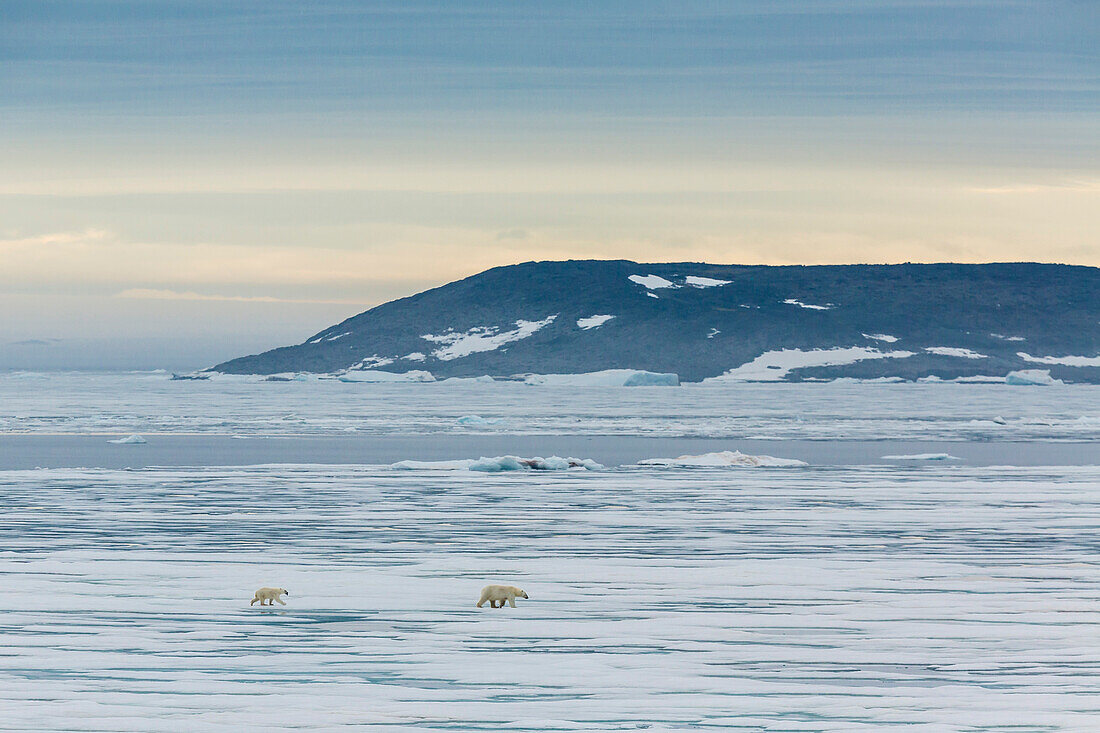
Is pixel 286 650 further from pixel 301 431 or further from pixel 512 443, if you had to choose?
pixel 301 431

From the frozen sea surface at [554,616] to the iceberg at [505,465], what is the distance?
5829 millimetres

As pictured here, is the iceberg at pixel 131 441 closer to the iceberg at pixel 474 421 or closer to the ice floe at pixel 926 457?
the iceberg at pixel 474 421

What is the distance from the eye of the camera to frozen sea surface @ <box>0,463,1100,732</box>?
7090 mm

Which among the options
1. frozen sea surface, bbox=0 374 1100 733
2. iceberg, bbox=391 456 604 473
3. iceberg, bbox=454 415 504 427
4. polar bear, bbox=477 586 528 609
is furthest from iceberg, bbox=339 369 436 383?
polar bear, bbox=477 586 528 609

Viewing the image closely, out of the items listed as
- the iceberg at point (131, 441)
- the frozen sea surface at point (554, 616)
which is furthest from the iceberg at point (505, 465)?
the iceberg at point (131, 441)

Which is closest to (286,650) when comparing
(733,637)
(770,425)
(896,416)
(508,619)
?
(508,619)

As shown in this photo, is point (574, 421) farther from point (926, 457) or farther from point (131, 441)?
point (926, 457)

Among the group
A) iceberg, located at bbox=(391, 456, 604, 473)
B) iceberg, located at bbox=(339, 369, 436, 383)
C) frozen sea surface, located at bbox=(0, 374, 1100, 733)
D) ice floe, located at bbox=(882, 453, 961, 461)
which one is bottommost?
frozen sea surface, located at bbox=(0, 374, 1100, 733)

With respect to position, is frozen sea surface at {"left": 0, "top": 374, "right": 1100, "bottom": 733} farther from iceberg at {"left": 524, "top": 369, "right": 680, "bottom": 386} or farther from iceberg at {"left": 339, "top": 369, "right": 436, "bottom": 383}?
iceberg at {"left": 339, "top": 369, "right": 436, "bottom": 383}

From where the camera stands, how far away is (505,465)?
24.6 m

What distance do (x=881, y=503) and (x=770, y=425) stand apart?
2709cm

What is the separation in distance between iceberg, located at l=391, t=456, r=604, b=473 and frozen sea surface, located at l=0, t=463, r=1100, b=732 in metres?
5.83

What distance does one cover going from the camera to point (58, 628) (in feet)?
30.6

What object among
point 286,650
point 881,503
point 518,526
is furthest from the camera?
point 881,503
